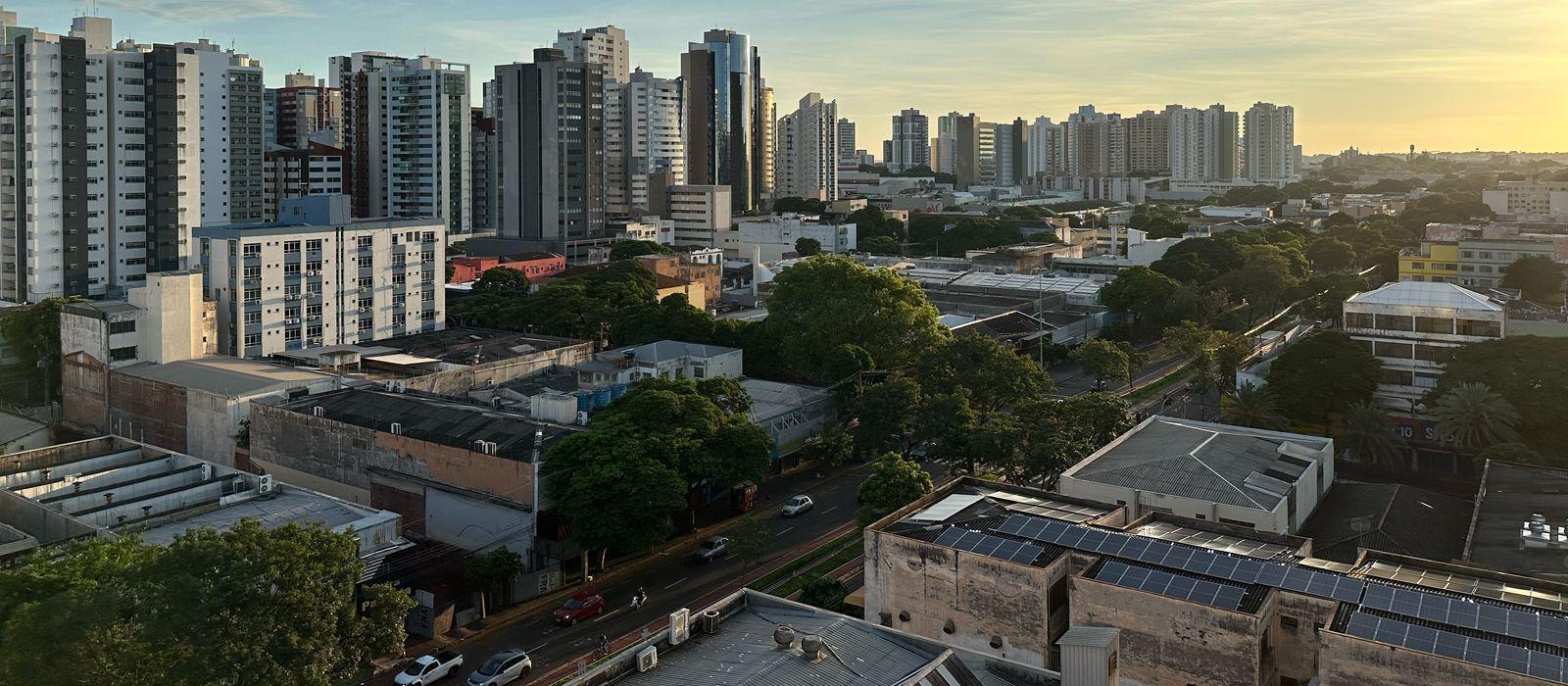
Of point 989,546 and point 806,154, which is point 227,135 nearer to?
point 989,546

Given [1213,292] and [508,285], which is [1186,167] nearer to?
[1213,292]

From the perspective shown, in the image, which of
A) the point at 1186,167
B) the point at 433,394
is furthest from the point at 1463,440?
the point at 1186,167

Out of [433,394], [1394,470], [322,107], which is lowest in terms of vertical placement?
[1394,470]

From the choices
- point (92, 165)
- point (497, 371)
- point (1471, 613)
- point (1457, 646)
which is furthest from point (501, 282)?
point (1457, 646)

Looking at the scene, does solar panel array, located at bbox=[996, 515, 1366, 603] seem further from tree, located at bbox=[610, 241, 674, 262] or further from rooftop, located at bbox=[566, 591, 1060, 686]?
tree, located at bbox=[610, 241, 674, 262]

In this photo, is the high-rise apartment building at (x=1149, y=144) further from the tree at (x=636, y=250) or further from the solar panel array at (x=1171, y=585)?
the solar panel array at (x=1171, y=585)

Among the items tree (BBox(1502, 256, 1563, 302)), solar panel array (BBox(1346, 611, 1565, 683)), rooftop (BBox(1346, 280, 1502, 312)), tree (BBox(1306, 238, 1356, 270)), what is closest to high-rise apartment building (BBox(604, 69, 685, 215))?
tree (BBox(1306, 238, 1356, 270))
